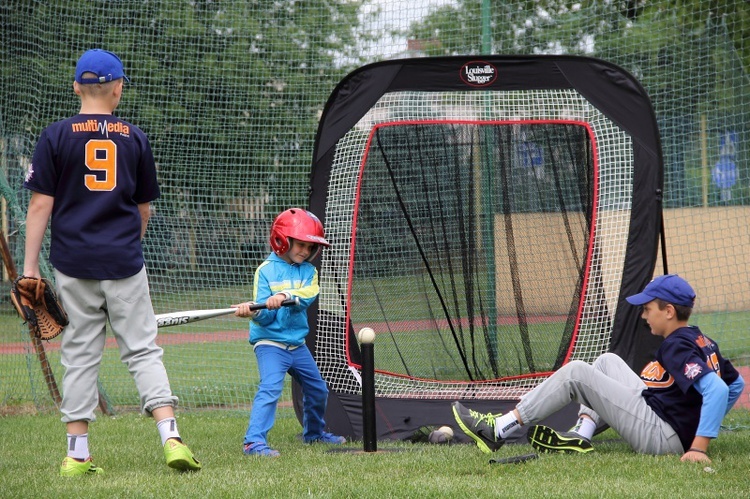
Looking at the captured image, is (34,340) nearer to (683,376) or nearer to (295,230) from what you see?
(295,230)

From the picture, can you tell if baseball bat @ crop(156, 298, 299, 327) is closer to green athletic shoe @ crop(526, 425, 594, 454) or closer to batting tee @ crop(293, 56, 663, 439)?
batting tee @ crop(293, 56, 663, 439)

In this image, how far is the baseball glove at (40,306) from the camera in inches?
150

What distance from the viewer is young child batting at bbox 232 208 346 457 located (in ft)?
15.1

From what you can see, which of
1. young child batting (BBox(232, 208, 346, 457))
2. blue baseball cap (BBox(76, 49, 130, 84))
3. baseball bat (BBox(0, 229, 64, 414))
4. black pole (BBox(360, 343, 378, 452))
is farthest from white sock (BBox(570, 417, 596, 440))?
baseball bat (BBox(0, 229, 64, 414))

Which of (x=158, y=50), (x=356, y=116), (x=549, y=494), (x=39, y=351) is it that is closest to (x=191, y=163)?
(x=158, y=50)

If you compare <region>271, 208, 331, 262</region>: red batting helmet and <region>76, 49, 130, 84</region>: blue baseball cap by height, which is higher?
<region>76, 49, 130, 84</region>: blue baseball cap

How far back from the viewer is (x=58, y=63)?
7.88m

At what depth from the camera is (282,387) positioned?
4695 mm

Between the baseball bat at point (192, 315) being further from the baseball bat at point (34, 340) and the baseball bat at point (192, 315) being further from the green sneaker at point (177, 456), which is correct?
the baseball bat at point (34, 340)

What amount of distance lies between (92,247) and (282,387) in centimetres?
137

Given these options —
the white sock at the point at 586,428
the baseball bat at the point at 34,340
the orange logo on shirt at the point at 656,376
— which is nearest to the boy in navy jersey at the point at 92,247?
the white sock at the point at 586,428

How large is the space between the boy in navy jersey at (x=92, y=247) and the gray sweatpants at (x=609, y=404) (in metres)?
1.66

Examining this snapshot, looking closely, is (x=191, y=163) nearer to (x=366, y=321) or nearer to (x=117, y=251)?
(x=366, y=321)

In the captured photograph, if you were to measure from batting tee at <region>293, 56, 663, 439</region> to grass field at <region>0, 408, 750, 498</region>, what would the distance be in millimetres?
638
